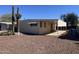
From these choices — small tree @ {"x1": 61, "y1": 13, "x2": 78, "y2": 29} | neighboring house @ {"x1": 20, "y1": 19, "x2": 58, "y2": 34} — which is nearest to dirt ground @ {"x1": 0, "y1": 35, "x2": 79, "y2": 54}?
neighboring house @ {"x1": 20, "y1": 19, "x2": 58, "y2": 34}

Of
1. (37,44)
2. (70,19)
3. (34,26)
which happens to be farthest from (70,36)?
(70,19)

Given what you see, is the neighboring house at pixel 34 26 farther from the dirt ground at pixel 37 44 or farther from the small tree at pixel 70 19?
the small tree at pixel 70 19

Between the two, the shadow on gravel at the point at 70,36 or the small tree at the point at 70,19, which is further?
the shadow on gravel at the point at 70,36

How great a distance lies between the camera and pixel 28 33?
1491cm

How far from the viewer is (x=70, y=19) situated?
37.2 ft

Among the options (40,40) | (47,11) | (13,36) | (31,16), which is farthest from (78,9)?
(13,36)

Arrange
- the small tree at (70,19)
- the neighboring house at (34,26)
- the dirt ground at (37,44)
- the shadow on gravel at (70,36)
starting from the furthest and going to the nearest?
the shadow on gravel at (70,36) < the neighboring house at (34,26) < the dirt ground at (37,44) < the small tree at (70,19)

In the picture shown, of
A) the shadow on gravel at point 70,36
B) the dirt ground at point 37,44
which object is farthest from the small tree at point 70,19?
the shadow on gravel at point 70,36

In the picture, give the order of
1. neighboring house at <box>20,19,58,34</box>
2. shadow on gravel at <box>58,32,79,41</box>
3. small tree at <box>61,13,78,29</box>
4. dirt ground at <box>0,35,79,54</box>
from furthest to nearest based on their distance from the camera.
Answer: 1. shadow on gravel at <box>58,32,79,41</box>
2. neighboring house at <box>20,19,58,34</box>
3. dirt ground at <box>0,35,79,54</box>
4. small tree at <box>61,13,78,29</box>

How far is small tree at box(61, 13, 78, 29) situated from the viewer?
11.3 m

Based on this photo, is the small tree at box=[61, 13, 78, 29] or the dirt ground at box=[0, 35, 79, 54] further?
the dirt ground at box=[0, 35, 79, 54]

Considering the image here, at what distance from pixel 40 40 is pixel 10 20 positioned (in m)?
2.09

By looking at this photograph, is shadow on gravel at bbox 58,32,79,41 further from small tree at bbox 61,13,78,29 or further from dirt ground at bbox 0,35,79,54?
small tree at bbox 61,13,78,29

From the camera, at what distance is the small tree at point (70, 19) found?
11297 mm
